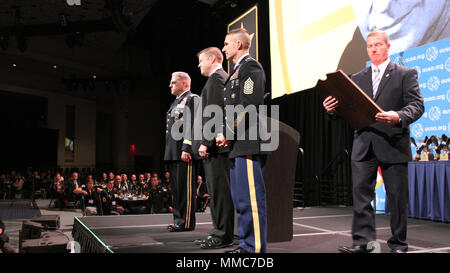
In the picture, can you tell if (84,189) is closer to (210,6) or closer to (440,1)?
(210,6)

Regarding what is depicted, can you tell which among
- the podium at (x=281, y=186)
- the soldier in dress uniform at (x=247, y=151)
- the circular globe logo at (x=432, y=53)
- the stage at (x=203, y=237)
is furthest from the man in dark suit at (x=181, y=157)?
the circular globe logo at (x=432, y=53)

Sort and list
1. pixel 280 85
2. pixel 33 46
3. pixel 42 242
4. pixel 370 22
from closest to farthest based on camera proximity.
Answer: pixel 42 242 < pixel 370 22 < pixel 280 85 < pixel 33 46

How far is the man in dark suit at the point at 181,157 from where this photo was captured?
354cm

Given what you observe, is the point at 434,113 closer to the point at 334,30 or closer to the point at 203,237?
the point at 334,30

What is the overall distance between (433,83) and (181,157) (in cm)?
362

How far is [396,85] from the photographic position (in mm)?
2436

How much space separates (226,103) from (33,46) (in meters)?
16.1

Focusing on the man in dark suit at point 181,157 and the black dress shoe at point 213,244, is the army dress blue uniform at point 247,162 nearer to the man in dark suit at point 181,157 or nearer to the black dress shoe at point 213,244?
the black dress shoe at point 213,244

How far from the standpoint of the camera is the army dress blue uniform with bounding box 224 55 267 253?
2.28 m

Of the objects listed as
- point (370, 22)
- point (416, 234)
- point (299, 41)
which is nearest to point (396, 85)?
point (416, 234)

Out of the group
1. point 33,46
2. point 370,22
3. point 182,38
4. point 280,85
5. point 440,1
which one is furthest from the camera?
point 33,46

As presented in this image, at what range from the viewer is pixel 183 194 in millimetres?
3648

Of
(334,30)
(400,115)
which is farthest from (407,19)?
(400,115)

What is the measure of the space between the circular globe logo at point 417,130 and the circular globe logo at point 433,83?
52 centimetres
